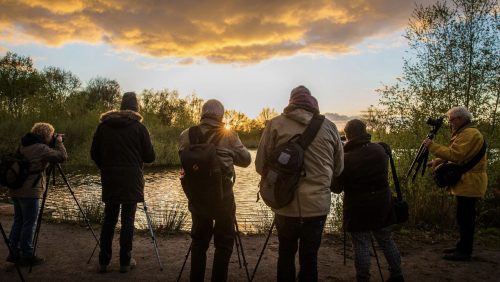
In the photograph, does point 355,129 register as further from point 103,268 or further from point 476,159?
point 103,268

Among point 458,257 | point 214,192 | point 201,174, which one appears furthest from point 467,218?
point 201,174


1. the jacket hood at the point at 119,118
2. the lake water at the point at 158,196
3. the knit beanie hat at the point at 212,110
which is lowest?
the lake water at the point at 158,196

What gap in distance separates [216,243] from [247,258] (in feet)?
6.48

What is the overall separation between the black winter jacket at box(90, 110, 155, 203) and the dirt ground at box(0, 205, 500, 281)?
1.09 metres

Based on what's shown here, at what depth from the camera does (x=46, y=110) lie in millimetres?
33625

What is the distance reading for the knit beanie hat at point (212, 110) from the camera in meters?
4.03

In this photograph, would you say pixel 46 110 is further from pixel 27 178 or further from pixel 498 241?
pixel 498 241

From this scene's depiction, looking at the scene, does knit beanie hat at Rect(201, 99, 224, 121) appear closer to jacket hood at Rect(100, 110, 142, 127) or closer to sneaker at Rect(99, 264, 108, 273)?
jacket hood at Rect(100, 110, 142, 127)

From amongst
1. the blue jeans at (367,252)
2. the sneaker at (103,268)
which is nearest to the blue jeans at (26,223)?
the sneaker at (103,268)

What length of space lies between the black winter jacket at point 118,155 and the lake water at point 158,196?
3831mm

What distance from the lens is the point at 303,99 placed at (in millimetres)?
3705

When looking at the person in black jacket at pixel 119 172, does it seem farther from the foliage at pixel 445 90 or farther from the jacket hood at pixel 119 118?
the foliage at pixel 445 90

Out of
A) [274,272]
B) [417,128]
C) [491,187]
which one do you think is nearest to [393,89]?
[417,128]

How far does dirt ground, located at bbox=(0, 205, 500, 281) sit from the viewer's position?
4961mm
